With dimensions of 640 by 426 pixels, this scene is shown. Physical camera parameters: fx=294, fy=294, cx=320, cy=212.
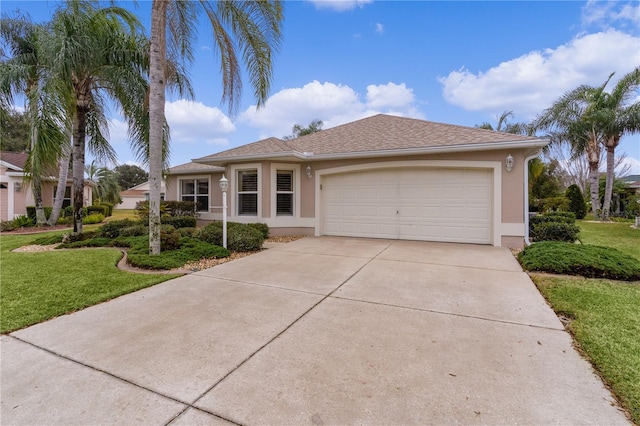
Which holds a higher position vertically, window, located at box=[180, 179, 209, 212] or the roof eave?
the roof eave

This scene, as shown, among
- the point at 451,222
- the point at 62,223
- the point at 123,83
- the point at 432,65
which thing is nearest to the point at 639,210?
the point at 432,65

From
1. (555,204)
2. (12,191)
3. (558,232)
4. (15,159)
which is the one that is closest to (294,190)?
(558,232)

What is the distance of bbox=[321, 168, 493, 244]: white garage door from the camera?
8844 mm

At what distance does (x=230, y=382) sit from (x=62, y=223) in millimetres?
18121

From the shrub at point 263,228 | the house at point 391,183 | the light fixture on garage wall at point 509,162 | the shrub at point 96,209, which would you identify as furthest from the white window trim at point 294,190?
the shrub at point 96,209

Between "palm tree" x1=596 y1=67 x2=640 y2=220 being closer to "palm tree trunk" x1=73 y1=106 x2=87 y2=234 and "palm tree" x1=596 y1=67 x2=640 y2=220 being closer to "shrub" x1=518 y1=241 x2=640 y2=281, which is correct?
"shrub" x1=518 y1=241 x2=640 y2=281

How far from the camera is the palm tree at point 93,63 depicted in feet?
25.1

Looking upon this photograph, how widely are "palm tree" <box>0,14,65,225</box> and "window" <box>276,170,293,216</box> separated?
6.11m

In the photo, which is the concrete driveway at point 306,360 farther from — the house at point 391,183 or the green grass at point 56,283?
the house at point 391,183

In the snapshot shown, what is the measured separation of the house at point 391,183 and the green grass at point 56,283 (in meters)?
5.08

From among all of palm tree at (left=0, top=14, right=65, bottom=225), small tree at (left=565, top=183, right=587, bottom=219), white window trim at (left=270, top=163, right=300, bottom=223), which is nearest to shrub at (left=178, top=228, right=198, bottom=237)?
white window trim at (left=270, top=163, right=300, bottom=223)

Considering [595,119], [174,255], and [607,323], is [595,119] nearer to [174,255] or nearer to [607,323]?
[607,323]

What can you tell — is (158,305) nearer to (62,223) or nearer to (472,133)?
(472,133)

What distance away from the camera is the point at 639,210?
19344 mm
